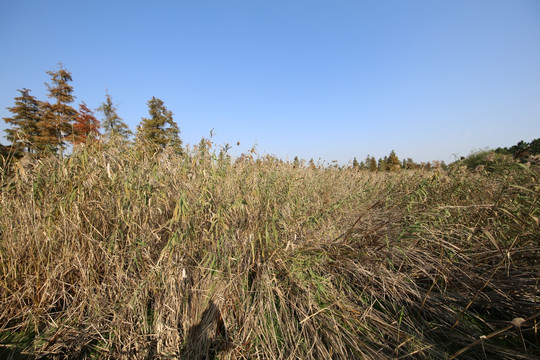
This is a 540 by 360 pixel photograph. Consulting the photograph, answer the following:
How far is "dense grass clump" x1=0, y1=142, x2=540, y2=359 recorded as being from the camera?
128 cm

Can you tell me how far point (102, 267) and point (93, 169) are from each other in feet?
2.95

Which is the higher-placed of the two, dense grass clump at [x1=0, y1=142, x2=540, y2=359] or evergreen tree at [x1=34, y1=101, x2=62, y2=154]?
evergreen tree at [x1=34, y1=101, x2=62, y2=154]

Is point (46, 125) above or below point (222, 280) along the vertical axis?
above

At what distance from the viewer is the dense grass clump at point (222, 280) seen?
4.19ft

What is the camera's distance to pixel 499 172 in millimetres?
2938

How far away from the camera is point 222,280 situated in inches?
61.5

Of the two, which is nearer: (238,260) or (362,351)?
(362,351)

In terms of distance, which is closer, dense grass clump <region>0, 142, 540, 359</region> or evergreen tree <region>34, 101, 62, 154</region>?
dense grass clump <region>0, 142, 540, 359</region>

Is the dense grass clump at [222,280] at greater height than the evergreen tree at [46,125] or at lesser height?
lesser

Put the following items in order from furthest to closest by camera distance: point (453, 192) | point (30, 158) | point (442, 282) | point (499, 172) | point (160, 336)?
point (499, 172) < point (453, 192) < point (30, 158) < point (442, 282) < point (160, 336)

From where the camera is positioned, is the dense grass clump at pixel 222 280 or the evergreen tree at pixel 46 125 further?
the evergreen tree at pixel 46 125

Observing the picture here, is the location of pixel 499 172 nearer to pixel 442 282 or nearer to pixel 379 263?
pixel 442 282

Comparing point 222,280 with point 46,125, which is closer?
point 222,280

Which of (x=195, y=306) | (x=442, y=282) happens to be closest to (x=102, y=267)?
(x=195, y=306)
